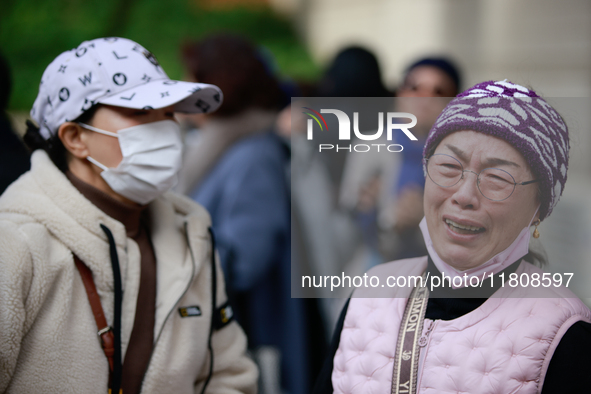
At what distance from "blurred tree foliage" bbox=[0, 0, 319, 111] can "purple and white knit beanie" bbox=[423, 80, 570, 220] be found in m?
5.04

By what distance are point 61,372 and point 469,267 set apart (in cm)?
126

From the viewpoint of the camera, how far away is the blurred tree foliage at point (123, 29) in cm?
813

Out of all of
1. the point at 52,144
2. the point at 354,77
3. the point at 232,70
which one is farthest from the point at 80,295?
the point at 354,77

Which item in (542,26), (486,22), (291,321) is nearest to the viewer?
(291,321)

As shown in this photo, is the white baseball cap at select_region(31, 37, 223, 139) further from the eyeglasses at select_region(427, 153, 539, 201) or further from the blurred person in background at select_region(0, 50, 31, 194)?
the eyeglasses at select_region(427, 153, 539, 201)

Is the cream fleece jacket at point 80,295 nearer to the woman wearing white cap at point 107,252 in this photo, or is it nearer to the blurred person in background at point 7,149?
the woman wearing white cap at point 107,252

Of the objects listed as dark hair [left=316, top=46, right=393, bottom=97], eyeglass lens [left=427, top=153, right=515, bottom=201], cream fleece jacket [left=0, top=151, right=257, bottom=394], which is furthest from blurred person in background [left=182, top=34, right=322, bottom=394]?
eyeglass lens [left=427, top=153, right=515, bottom=201]

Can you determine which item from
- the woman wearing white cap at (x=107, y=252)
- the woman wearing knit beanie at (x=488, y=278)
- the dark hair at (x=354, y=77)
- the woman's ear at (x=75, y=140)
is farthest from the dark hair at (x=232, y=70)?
the woman wearing knit beanie at (x=488, y=278)

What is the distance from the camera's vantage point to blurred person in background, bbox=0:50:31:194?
218cm

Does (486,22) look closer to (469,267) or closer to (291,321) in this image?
(291,321)

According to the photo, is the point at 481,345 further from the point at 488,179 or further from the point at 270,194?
the point at 270,194

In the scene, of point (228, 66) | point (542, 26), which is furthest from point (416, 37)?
point (228, 66)

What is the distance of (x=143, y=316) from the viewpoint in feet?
6.10

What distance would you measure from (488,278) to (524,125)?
38cm
